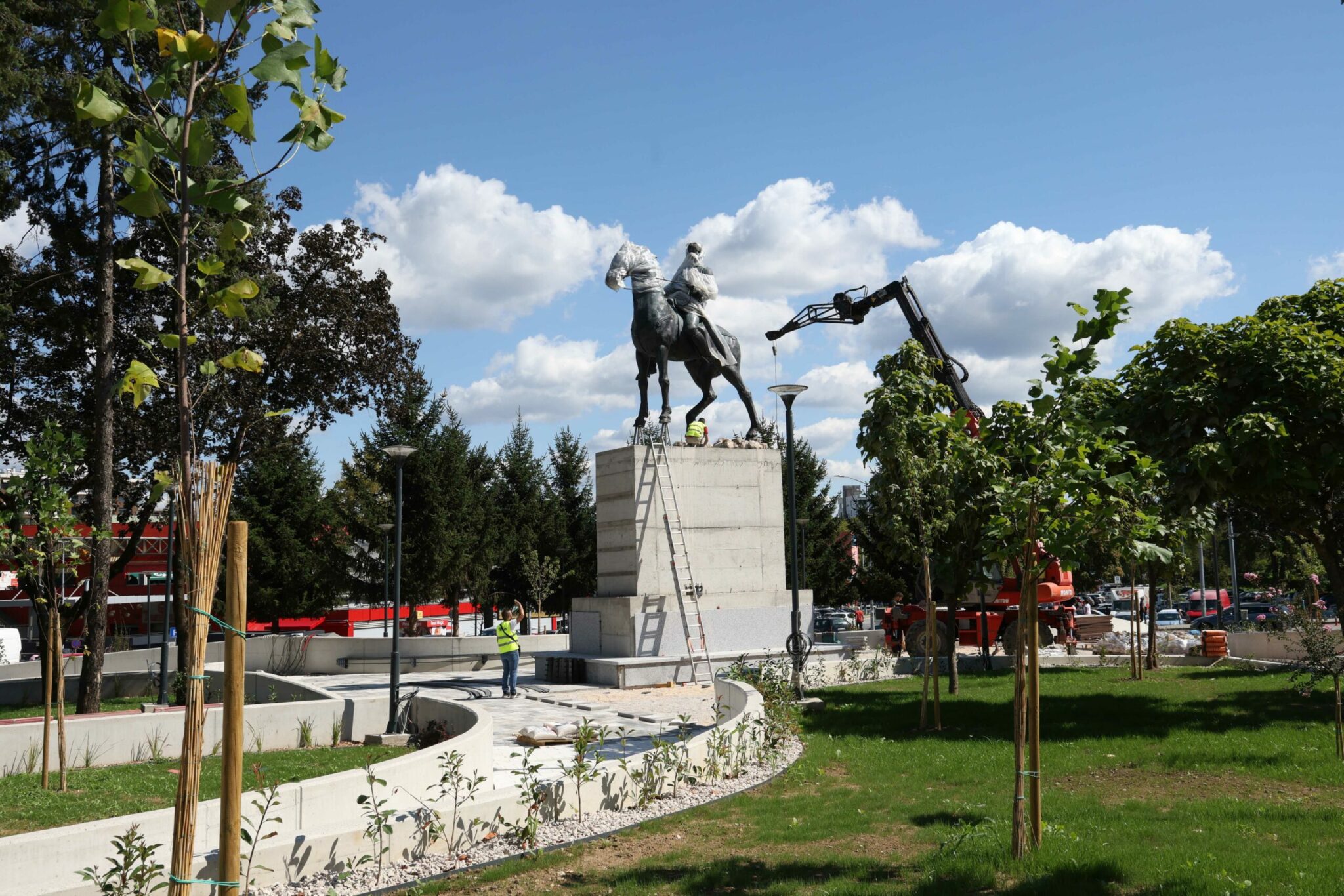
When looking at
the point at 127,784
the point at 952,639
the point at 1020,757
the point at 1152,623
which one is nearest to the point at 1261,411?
the point at 952,639

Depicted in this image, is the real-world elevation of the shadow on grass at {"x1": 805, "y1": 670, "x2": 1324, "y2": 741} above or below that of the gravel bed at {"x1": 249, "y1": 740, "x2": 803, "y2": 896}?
below

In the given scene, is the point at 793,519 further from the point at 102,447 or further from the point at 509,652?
the point at 102,447

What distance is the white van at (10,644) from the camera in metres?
32.9

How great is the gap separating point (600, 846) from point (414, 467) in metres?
28.6

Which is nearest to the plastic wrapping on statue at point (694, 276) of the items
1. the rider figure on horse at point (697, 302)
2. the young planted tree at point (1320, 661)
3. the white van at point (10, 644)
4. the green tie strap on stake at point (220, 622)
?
the rider figure on horse at point (697, 302)

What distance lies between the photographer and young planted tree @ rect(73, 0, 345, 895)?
364cm

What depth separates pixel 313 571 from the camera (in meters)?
36.9

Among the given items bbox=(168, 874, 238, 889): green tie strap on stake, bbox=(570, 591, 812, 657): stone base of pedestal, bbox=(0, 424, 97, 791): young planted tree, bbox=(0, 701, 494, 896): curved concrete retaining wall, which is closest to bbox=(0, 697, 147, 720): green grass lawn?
bbox=(0, 424, 97, 791): young planted tree

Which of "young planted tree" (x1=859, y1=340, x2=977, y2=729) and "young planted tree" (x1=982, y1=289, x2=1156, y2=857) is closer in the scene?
"young planted tree" (x1=982, y1=289, x2=1156, y2=857)

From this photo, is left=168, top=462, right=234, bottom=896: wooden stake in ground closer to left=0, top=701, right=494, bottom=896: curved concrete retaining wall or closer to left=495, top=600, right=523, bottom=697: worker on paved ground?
left=0, top=701, right=494, bottom=896: curved concrete retaining wall

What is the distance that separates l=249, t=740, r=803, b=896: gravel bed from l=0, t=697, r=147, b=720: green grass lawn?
11454mm

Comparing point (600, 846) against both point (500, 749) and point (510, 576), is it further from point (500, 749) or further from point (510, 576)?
point (510, 576)

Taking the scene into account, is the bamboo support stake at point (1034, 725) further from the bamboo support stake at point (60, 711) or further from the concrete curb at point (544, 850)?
the bamboo support stake at point (60, 711)

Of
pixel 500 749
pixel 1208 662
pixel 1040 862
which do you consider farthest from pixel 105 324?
pixel 1208 662
